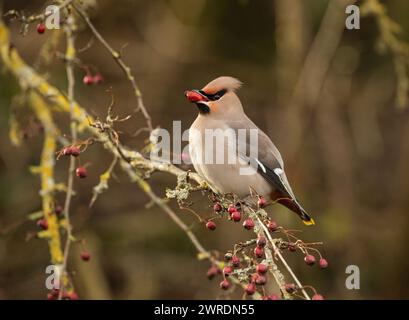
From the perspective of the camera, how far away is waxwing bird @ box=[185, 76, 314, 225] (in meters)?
4.05

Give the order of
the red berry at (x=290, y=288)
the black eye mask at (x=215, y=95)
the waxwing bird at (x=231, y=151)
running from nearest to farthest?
the red berry at (x=290, y=288)
the waxwing bird at (x=231, y=151)
the black eye mask at (x=215, y=95)

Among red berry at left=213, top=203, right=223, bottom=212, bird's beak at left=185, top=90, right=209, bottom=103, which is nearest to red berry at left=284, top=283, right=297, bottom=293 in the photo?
red berry at left=213, top=203, right=223, bottom=212

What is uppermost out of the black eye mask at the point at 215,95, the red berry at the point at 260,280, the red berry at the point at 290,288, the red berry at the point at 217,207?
the black eye mask at the point at 215,95

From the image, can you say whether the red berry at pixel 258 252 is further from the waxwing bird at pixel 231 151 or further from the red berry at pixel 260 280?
the waxwing bird at pixel 231 151

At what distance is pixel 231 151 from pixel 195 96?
1.18ft

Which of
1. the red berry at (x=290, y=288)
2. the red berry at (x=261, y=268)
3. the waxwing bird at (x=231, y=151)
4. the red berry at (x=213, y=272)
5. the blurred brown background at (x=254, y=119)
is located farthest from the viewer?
the blurred brown background at (x=254, y=119)

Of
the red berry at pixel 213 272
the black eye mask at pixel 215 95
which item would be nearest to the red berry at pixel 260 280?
the red berry at pixel 213 272

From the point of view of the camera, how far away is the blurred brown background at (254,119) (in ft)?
20.1

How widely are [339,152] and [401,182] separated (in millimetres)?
573

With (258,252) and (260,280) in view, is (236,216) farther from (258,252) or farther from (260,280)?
(260,280)

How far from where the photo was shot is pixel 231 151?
421 centimetres

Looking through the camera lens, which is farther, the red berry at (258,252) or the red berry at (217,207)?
the red berry at (217,207)

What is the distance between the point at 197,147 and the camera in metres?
4.10

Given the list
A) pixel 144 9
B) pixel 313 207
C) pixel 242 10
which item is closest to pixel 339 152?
pixel 313 207
